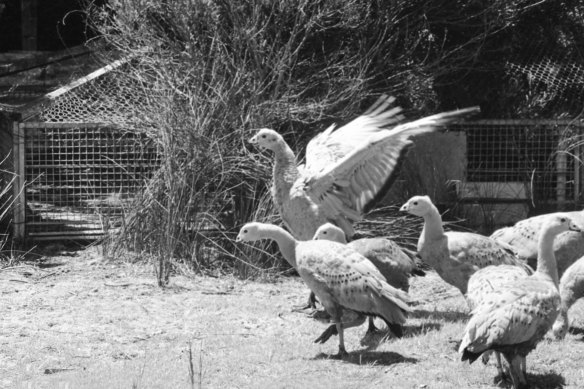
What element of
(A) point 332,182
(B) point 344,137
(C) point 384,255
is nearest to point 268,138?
(A) point 332,182

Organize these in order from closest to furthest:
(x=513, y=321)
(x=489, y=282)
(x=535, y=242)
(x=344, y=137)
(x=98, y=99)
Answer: (x=513, y=321), (x=489, y=282), (x=535, y=242), (x=344, y=137), (x=98, y=99)

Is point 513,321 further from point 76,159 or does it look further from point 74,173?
point 76,159

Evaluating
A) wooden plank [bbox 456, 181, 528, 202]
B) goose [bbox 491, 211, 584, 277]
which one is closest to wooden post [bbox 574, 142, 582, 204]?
wooden plank [bbox 456, 181, 528, 202]

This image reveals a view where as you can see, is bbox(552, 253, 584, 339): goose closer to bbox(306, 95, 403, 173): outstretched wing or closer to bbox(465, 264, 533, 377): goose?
bbox(465, 264, 533, 377): goose

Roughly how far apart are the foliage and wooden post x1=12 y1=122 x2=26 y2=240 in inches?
55.4

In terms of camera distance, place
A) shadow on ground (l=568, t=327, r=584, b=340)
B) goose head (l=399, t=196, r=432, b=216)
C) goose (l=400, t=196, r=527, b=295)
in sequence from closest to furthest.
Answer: shadow on ground (l=568, t=327, r=584, b=340) < goose (l=400, t=196, r=527, b=295) < goose head (l=399, t=196, r=432, b=216)

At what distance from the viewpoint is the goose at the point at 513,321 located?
19.8 ft

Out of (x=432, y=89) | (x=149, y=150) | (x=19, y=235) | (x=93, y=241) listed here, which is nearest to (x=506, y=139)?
(x=432, y=89)

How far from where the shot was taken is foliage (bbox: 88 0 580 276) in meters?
10.3

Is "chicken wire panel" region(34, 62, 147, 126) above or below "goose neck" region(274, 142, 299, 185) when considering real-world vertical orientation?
above

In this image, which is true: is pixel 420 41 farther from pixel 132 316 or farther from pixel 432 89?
pixel 132 316

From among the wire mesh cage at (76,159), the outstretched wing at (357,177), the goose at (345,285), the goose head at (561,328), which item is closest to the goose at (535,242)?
the outstretched wing at (357,177)

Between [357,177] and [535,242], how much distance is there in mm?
1799

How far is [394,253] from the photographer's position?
8531mm
